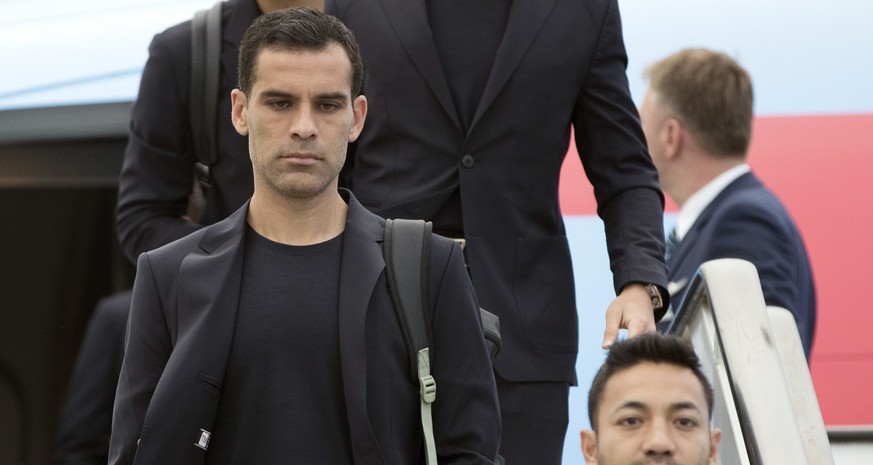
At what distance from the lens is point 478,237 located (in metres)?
3.53

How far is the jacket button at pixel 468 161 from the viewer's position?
3.55 m

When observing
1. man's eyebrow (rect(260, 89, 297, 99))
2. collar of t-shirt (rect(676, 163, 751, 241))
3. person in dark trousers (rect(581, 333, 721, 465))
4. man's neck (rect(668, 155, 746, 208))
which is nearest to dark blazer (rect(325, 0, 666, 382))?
person in dark trousers (rect(581, 333, 721, 465))

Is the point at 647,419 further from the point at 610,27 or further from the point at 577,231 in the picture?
the point at 577,231

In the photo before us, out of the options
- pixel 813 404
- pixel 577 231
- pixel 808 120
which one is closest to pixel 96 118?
pixel 577 231

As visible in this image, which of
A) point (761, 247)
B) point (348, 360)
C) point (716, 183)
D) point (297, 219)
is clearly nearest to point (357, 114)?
point (297, 219)

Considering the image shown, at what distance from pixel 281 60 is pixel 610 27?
1083 millimetres

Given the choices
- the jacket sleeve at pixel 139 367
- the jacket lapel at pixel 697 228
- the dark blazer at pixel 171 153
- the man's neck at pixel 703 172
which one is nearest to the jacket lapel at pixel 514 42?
the dark blazer at pixel 171 153

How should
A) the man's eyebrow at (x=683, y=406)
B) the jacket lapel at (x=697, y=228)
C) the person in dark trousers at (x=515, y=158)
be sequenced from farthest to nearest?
the jacket lapel at (x=697, y=228) < the person in dark trousers at (x=515, y=158) < the man's eyebrow at (x=683, y=406)

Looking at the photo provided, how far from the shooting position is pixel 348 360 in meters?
2.68

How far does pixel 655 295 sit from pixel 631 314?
0.12m

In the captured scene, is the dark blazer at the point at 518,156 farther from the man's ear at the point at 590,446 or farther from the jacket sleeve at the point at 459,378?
the jacket sleeve at the point at 459,378

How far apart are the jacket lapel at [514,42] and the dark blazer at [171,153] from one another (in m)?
0.62

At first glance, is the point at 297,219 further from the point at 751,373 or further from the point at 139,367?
the point at 751,373

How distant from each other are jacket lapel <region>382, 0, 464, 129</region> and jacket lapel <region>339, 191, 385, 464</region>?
0.80 meters
